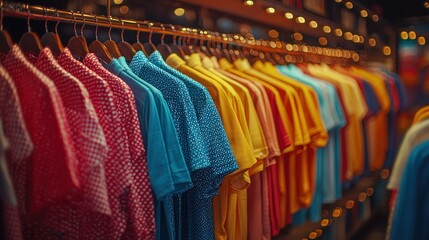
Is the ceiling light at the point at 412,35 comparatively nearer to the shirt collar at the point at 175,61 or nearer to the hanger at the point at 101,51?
the shirt collar at the point at 175,61

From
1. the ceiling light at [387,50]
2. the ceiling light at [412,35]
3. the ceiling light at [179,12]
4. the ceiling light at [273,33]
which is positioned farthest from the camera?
the ceiling light at [387,50]

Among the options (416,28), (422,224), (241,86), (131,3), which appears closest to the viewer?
(422,224)

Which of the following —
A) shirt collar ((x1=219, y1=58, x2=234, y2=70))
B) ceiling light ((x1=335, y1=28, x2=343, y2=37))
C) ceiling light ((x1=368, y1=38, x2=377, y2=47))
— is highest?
ceiling light ((x1=335, y1=28, x2=343, y2=37))

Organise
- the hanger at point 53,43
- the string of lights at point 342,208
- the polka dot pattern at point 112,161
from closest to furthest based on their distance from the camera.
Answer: the polka dot pattern at point 112,161, the hanger at point 53,43, the string of lights at point 342,208

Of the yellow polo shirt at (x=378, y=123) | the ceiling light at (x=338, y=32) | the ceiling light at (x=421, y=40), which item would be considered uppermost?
the ceiling light at (x=338, y=32)

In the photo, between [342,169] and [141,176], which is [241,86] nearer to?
[141,176]

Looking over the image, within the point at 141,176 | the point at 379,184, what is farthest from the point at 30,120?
the point at 379,184

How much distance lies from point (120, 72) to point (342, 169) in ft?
7.40

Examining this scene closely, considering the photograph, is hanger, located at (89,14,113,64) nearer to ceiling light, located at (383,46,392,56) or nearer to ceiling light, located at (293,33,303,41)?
ceiling light, located at (293,33,303,41)

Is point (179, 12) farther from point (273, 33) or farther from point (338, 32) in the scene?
point (338, 32)

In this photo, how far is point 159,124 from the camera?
161cm

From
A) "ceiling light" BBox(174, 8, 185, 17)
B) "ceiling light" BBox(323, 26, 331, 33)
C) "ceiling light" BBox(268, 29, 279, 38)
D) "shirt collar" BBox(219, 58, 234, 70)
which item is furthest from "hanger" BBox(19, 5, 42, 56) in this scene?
"ceiling light" BBox(323, 26, 331, 33)

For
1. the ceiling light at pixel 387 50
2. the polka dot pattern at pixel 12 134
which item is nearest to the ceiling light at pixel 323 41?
the ceiling light at pixel 387 50

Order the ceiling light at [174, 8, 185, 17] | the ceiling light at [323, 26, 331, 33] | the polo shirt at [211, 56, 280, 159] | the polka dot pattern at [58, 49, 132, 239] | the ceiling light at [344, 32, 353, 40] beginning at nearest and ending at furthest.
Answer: the polka dot pattern at [58, 49, 132, 239], the polo shirt at [211, 56, 280, 159], the ceiling light at [174, 8, 185, 17], the ceiling light at [323, 26, 331, 33], the ceiling light at [344, 32, 353, 40]
